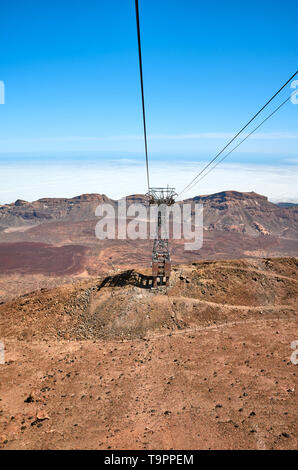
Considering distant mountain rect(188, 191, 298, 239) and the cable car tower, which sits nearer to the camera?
the cable car tower

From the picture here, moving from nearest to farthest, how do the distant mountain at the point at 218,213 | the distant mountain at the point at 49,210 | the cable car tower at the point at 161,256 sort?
1. the cable car tower at the point at 161,256
2. the distant mountain at the point at 218,213
3. the distant mountain at the point at 49,210

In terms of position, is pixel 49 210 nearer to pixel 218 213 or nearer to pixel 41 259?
pixel 41 259

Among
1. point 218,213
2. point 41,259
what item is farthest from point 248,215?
point 41,259

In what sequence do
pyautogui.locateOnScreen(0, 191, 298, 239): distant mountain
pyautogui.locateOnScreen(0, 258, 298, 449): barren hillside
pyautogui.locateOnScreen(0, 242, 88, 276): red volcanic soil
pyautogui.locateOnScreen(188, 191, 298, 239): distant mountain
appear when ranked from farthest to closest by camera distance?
1. pyautogui.locateOnScreen(0, 191, 298, 239): distant mountain
2. pyautogui.locateOnScreen(188, 191, 298, 239): distant mountain
3. pyautogui.locateOnScreen(0, 242, 88, 276): red volcanic soil
4. pyautogui.locateOnScreen(0, 258, 298, 449): barren hillside

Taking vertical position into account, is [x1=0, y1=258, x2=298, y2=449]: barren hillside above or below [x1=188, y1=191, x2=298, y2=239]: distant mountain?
below

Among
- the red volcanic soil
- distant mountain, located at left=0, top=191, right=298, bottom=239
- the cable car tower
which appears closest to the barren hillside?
the cable car tower

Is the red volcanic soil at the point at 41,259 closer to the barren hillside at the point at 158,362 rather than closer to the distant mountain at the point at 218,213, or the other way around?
the barren hillside at the point at 158,362

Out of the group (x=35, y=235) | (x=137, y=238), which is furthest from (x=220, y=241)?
(x=35, y=235)

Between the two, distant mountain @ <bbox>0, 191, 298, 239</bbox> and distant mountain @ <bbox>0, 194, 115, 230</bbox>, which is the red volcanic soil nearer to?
distant mountain @ <bbox>0, 191, 298, 239</bbox>

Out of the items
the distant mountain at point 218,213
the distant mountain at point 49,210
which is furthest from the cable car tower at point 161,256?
the distant mountain at point 49,210
